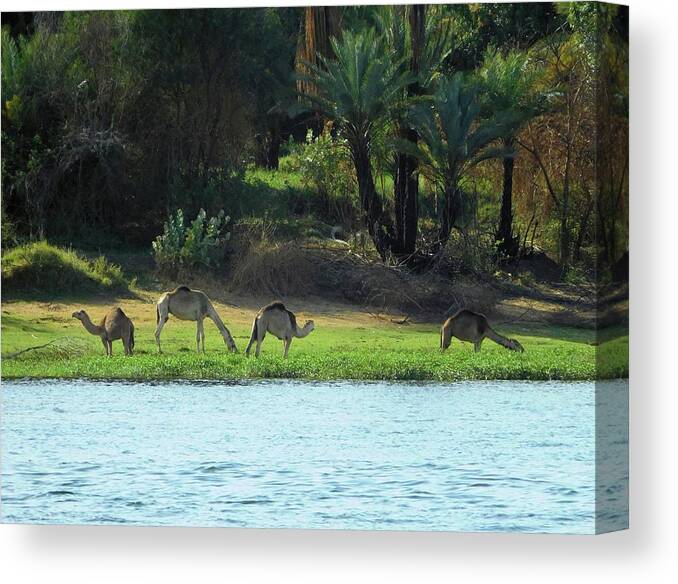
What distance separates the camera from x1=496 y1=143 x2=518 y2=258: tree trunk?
665 inches

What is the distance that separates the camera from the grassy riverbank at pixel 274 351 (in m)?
16.6

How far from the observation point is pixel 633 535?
43.9 ft

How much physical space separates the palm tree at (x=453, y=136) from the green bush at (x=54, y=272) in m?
3.70

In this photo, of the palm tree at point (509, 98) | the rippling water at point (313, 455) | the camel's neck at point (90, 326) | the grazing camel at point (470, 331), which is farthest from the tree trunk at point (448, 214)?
the camel's neck at point (90, 326)

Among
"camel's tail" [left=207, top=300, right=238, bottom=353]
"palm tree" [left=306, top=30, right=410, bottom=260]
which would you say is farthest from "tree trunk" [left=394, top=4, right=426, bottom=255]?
"camel's tail" [left=207, top=300, right=238, bottom=353]

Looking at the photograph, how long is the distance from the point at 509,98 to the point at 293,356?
12.5 ft

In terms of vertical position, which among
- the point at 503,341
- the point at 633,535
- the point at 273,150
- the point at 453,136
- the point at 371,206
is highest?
the point at 453,136

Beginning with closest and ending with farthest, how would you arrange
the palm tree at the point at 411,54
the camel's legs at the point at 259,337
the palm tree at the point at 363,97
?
the palm tree at the point at 363,97, the palm tree at the point at 411,54, the camel's legs at the point at 259,337

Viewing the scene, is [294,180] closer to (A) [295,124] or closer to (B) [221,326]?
(A) [295,124]

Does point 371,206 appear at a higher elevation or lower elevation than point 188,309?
higher

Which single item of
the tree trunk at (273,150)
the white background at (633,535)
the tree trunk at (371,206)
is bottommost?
the white background at (633,535)

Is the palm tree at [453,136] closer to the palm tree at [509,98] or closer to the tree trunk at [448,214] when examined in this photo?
the tree trunk at [448,214]

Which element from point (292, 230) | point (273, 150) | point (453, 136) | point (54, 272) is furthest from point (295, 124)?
point (54, 272)

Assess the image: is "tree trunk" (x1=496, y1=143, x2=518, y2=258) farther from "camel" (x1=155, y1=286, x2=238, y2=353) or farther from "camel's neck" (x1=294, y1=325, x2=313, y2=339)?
"camel" (x1=155, y1=286, x2=238, y2=353)
